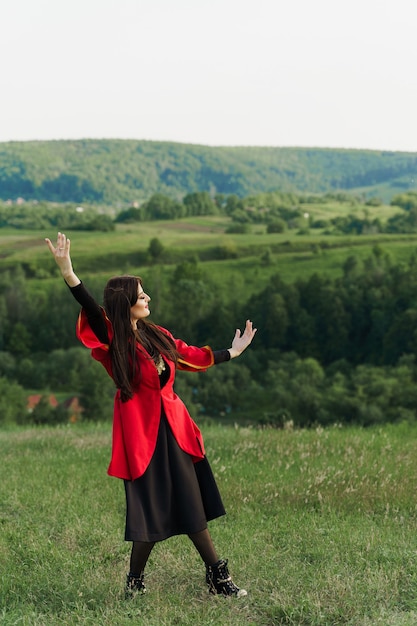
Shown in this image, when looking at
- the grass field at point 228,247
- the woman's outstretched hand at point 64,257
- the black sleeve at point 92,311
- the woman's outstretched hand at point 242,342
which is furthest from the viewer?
the grass field at point 228,247

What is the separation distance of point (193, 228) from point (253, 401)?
170 ft

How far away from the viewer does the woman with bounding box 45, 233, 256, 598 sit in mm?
5270

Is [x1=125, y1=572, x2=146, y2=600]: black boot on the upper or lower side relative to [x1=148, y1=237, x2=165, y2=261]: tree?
upper

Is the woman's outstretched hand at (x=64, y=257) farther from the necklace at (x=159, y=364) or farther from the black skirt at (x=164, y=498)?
the black skirt at (x=164, y=498)

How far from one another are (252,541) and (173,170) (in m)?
158

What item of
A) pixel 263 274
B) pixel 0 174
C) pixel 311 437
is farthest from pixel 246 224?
pixel 311 437

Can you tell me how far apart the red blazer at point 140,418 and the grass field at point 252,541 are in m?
0.90

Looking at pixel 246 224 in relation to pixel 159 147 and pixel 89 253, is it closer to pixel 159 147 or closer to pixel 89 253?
pixel 89 253

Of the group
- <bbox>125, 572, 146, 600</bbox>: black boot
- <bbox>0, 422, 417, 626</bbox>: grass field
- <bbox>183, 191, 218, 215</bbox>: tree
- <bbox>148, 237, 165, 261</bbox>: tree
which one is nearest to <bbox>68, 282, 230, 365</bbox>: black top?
<bbox>125, 572, 146, 600</bbox>: black boot

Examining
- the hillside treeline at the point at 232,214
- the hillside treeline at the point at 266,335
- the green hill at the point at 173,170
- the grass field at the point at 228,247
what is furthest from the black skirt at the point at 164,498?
the green hill at the point at 173,170

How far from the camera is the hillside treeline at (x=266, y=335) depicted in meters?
75.9

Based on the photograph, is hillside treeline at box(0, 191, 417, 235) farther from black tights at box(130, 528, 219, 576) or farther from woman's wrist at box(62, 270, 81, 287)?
woman's wrist at box(62, 270, 81, 287)

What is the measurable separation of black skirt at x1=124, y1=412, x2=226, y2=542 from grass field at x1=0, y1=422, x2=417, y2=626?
472 millimetres

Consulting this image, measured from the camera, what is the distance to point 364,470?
8.62m
